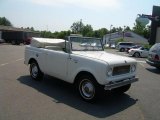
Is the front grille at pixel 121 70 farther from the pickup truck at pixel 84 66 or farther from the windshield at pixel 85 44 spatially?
the windshield at pixel 85 44

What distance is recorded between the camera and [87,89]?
729cm

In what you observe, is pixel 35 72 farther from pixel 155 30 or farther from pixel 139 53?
pixel 155 30

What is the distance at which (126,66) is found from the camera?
7699 millimetres

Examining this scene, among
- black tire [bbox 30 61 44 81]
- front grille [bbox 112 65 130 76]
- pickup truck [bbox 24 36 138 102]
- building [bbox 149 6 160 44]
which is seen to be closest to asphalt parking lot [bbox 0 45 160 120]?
black tire [bbox 30 61 44 81]

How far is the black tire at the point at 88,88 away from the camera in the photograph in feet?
22.8

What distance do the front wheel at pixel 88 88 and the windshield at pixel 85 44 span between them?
1.29 metres

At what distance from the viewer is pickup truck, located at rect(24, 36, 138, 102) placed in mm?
6906

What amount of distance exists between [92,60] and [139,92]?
8.74 ft

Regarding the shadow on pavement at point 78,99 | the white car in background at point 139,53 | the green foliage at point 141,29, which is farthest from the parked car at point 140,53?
the green foliage at point 141,29

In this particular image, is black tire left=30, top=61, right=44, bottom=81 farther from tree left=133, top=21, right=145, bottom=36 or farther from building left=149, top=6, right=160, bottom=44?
tree left=133, top=21, right=145, bottom=36

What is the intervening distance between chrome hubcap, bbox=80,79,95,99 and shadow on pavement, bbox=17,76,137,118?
0.70 ft

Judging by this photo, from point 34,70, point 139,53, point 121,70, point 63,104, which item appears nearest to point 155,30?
point 139,53

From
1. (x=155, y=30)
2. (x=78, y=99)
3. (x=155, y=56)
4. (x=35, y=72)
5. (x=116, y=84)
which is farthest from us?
(x=155, y=30)

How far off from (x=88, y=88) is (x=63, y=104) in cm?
87
